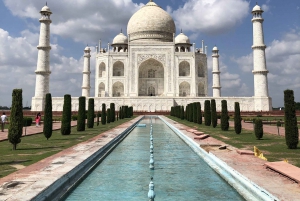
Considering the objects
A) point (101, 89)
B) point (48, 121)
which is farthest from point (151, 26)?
point (48, 121)

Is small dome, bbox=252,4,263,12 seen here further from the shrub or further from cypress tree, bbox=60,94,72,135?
cypress tree, bbox=60,94,72,135

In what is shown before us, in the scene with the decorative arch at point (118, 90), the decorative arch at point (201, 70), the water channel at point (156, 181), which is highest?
the decorative arch at point (201, 70)

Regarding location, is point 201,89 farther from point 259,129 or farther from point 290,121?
point 290,121

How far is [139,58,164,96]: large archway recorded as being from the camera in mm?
30755

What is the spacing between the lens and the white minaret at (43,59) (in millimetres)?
24719

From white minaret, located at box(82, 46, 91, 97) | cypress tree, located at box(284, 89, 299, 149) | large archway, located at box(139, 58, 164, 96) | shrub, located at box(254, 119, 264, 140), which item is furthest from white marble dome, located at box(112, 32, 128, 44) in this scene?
cypress tree, located at box(284, 89, 299, 149)

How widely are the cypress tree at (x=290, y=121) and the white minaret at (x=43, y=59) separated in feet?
74.1

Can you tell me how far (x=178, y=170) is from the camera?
12.7ft

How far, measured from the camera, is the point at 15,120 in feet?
18.8

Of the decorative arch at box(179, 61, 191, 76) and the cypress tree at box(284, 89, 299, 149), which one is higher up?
the decorative arch at box(179, 61, 191, 76)

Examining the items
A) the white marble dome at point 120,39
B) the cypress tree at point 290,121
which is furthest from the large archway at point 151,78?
the cypress tree at point 290,121

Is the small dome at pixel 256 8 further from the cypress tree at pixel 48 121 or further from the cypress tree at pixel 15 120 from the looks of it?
the cypress tree at pixel 15 120

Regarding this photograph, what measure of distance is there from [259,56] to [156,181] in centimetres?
2382

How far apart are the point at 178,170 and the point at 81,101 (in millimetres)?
7484
